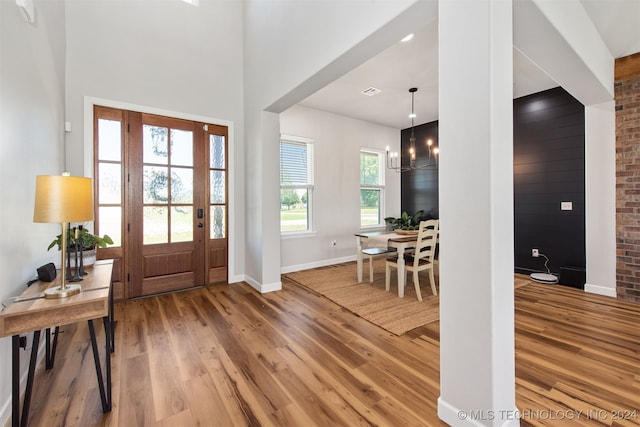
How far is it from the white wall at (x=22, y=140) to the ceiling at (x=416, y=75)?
3.04m

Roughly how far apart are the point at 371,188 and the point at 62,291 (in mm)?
5187

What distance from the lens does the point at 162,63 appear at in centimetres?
357

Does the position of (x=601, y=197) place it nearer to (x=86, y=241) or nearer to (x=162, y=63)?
(x=86, y=241)

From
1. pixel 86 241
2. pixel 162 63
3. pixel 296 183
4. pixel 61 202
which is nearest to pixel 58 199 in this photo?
pixel 61 202

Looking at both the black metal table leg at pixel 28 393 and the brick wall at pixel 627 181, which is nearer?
the black metal table leg at pixel 28 393

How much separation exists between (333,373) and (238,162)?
3.20m

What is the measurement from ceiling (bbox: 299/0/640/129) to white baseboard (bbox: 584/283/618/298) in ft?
9.07

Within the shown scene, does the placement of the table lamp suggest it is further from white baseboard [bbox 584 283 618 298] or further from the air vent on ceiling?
white baseboard [bbox 584 283 618 298]

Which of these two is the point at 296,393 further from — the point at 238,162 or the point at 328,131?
the point at 328,131

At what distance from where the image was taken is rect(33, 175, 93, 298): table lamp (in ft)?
4.73

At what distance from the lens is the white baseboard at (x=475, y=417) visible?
4.30ft

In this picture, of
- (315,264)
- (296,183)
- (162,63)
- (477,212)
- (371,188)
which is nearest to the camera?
(477,212)

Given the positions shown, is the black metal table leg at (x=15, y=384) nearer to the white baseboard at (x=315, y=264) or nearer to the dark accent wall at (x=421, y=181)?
the white baseboard at (x=315, y=264)

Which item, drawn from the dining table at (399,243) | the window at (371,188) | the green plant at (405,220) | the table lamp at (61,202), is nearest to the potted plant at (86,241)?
the table lamp at (61,202)
